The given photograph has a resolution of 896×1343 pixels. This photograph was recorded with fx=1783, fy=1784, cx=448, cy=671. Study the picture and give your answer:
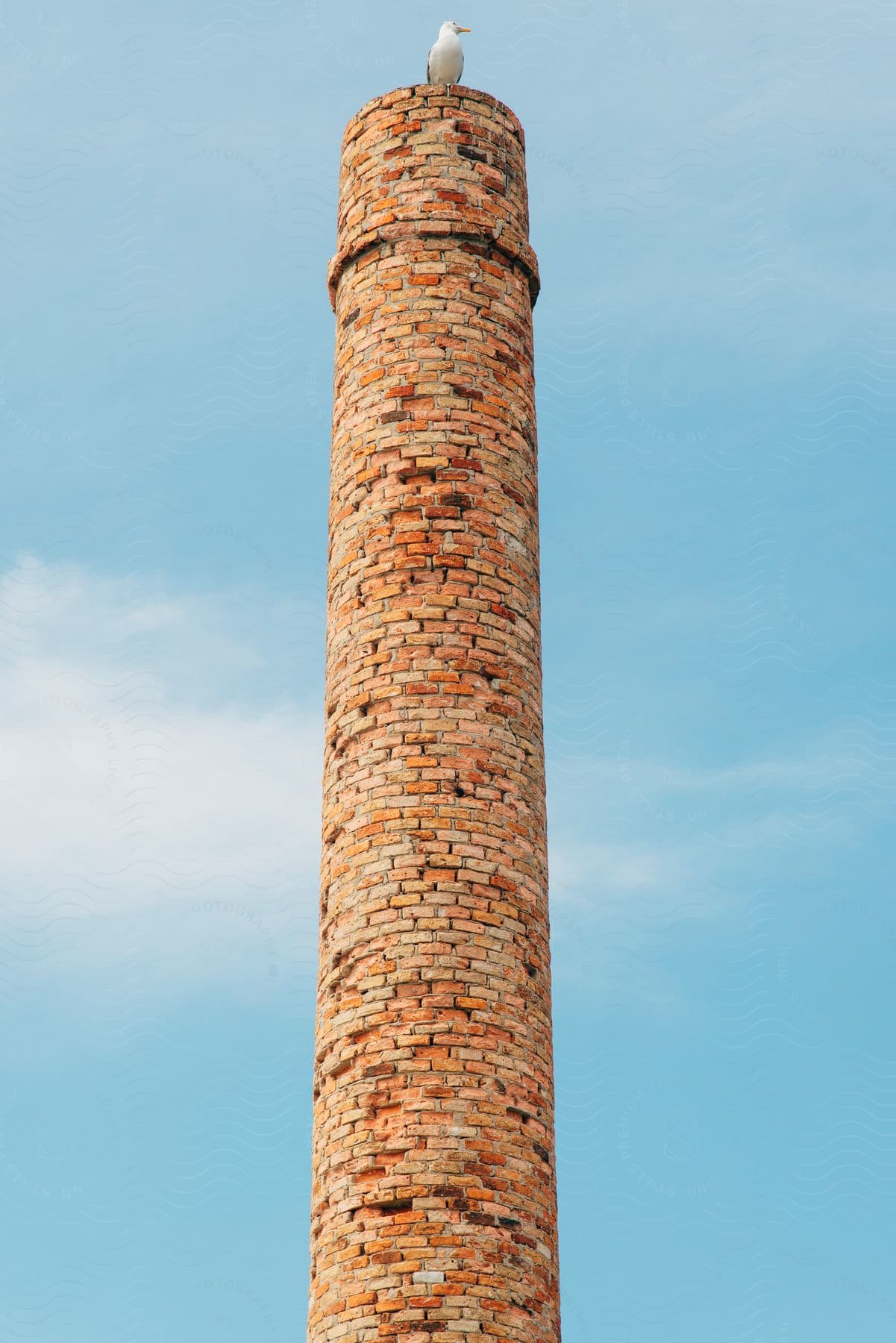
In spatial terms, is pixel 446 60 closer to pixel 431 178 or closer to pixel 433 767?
pixel 431 178

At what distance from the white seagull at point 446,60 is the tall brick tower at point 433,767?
34 centimetres

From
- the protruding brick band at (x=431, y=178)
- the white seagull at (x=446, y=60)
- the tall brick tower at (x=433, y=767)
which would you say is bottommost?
the tall brick tower at (x=433, y=767)

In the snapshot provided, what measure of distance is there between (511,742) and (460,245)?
3.09m

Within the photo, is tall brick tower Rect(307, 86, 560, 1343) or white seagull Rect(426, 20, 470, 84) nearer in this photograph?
tall brick tower Rect(307, 86, 560, 1343)

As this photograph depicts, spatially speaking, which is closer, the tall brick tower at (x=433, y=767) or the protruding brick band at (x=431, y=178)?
the tall brick tower at (x=433, y=767)

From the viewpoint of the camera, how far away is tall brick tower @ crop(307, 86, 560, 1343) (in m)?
8.44

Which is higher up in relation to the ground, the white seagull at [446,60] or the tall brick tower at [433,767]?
the white seagull at [446,60]

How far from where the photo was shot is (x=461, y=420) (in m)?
10.1

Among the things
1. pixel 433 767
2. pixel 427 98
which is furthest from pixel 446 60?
pixel 433 767

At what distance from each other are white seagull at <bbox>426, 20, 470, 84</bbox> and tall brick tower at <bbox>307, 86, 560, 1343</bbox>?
0.34m

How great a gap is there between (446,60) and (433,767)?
Result: 4.80 meters

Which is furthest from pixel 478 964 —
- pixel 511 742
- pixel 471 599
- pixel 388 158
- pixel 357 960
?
pixel 388 158

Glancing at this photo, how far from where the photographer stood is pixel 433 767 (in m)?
9.25

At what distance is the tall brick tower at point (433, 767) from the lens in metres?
8.44
